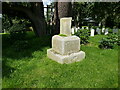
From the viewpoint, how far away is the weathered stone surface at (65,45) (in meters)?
5.91

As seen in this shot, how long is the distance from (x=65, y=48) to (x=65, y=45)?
0.13 m

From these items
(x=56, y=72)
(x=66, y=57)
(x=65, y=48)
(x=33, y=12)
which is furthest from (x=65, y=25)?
(x=33, y=12)

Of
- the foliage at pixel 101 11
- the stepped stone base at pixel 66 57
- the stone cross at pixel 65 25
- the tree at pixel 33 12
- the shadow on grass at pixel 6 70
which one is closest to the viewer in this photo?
the shadow on grass at pixel 6 70

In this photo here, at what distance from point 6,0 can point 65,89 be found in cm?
782

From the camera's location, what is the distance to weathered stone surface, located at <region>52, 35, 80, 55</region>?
5.91 m

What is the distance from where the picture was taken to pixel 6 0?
367 inches

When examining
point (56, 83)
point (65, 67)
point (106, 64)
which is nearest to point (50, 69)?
point (65, 67)

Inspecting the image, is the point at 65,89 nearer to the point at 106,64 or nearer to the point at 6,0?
the point at 106,64

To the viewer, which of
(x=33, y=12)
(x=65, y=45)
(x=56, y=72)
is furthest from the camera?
(x=33, y=12)

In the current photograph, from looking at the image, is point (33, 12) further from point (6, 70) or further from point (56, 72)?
point (56, 72)

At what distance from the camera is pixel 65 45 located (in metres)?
5.92

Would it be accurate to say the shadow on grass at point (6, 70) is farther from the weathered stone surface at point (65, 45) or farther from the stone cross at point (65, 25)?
the stone cross at point (65, 25)

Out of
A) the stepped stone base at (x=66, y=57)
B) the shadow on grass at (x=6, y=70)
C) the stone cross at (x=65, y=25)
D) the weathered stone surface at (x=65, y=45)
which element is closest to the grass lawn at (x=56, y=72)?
the shadow on grass at (x=6, y=70)

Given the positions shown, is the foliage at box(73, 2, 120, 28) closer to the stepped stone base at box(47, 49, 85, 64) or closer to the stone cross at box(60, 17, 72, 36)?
the stone cross at box(60, 17, 72, 36)
